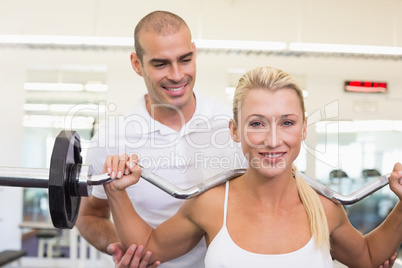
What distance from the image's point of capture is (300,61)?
590 centimetres

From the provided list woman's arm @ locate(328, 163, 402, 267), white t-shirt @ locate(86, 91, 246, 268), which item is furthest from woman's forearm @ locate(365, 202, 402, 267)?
white t-shirt @ locate(86, 91, 246, 268)

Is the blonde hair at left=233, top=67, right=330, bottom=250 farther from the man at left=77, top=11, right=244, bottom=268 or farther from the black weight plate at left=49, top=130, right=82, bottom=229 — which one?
the black weight plate at left=49, top=130, right=82, bottom=229

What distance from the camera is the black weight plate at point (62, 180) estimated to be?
0.94 meters

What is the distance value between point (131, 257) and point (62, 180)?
0.38 metres

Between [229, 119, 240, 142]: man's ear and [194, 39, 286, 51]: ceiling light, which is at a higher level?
[194, 39, 286, 51]: ceiling light

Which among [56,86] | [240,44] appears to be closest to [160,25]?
[240,44]

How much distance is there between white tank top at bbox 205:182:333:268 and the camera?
1.07m

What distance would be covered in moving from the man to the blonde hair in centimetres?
30

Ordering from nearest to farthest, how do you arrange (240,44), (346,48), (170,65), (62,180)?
(62,180)
(170,65)
(240,44)
(346,48)

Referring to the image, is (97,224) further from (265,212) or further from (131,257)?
(265,212)

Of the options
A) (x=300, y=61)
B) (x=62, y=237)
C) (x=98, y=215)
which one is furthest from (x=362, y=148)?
(x=98, y=215)

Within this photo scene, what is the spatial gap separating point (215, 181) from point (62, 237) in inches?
214

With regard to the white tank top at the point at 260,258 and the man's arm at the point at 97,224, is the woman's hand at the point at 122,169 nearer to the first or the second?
the white tank top at the point at 260,258

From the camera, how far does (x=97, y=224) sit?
1.61 meters
